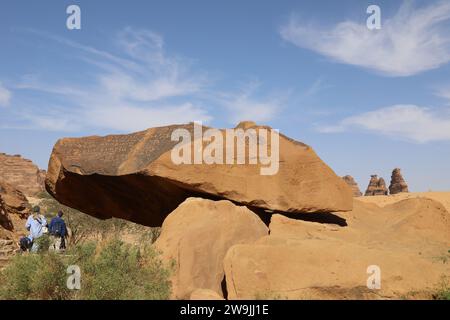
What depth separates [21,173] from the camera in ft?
195

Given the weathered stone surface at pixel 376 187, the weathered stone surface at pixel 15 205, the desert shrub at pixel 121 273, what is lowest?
the desert shrub at pixel 121 273

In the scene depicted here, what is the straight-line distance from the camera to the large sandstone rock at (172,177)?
28.7 feet

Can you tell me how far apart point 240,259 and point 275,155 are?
325 cm

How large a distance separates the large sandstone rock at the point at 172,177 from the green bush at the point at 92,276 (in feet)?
7.64

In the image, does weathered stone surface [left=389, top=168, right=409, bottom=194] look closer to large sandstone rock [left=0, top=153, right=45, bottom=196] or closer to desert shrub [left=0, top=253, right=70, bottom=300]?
large sandstone rock [left=0, top=153, right=45, bottom=196]

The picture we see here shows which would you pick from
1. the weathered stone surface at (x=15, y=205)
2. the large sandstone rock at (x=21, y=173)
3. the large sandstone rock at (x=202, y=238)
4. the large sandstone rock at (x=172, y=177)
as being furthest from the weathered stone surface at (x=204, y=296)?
the large sandstone rock at (x=21, y=173)

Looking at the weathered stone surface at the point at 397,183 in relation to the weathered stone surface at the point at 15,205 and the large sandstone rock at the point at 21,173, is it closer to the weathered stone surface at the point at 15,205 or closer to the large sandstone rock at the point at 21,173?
the large sandstone rock at the point at 21,173

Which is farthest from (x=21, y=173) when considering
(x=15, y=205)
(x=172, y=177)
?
(x=172, y=177)

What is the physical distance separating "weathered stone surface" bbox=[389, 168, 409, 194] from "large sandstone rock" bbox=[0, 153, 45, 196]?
4827 centimetres

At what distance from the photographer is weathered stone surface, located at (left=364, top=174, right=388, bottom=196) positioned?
2426 inches

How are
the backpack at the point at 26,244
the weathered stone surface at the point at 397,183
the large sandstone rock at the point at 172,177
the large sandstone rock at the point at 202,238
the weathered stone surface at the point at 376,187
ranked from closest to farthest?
the large sandstone rock at the point at 202,238 → the large sandstone rock at the point at 172,177 → the backpack at the point at 26,244 → the weathered stone surface at the point at 397,183 → the weathered stone surface at the point at 376,187

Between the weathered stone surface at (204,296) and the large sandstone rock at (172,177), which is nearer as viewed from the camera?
the weathered stone surface at (204,296)

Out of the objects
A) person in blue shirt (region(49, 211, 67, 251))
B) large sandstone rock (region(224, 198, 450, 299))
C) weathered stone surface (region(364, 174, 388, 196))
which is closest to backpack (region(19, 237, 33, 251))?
person in blue shirt (region(49, 211, 67, 251))
